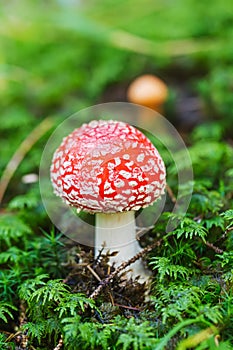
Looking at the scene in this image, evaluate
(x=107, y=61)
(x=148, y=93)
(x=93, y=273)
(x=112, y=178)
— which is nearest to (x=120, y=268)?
(x=93, y=273)

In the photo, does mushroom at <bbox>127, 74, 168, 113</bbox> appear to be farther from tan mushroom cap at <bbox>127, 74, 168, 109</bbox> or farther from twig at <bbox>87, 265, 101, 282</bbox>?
twig at <bbox>87, 265, 101, 282</bbox>

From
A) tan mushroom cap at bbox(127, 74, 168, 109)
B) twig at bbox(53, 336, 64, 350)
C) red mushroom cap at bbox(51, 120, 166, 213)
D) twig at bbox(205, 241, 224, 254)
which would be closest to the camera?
twig at bbox(53, 336, 64, 350)

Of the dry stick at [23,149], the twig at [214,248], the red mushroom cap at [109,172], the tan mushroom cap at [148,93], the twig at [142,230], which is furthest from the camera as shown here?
the tan mushroom cap at [148,93]

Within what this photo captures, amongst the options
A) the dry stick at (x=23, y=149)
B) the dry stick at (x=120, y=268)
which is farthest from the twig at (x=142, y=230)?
the dry stick at (x=23, y=149)

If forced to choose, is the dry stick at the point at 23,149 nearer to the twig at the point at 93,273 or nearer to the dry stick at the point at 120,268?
the twig at the point at 93,273

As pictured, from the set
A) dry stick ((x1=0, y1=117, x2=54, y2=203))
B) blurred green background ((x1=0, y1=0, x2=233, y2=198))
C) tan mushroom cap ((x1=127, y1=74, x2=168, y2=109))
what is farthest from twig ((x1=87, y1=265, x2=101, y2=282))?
tan mushroom cap ((x1=127, y1=74, x2=168, y2=109))

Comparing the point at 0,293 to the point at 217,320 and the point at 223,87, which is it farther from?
the point at 223,87
